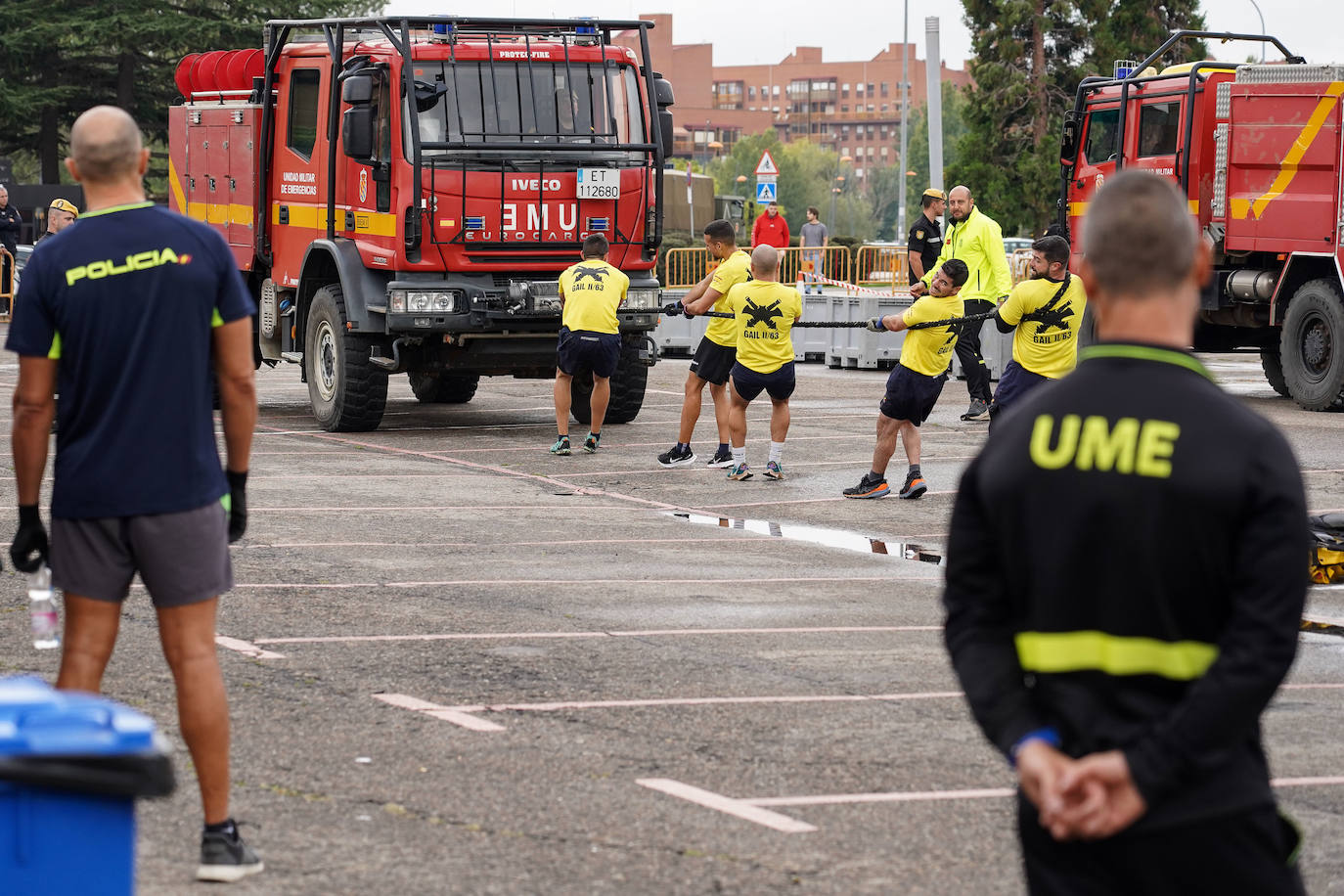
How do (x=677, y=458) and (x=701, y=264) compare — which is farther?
(x=701, y=264)

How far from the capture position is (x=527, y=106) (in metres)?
15.9

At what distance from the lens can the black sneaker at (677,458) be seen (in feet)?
47.4

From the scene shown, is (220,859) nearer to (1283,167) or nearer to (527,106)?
(527,106)

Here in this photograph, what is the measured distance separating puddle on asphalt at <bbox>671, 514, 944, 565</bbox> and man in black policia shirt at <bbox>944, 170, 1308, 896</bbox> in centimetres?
746

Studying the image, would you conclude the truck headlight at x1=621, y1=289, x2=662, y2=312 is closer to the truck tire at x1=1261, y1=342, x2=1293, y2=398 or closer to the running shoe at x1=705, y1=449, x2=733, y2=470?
the running shoe at x1=705, y1=449, x2=733, y2=470

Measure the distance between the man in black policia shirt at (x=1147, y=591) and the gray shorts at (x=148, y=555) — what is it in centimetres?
249

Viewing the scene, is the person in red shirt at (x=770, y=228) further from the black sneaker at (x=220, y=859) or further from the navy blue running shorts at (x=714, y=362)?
the black sneaker at (x=220, y=859)

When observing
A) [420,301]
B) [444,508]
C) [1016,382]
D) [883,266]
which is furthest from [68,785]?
[883,266]

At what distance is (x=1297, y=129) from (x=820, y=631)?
12.0m

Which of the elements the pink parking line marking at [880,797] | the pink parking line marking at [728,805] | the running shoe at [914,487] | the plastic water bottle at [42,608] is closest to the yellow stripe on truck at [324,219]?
the running shoe at [914,487]

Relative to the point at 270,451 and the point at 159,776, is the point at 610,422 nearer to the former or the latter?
the point at 270,451

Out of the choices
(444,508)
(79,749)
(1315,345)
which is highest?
(79,749)

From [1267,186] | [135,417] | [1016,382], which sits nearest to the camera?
[135,417]

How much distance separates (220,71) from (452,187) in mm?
3849
